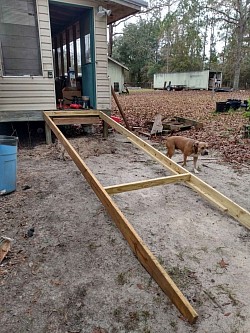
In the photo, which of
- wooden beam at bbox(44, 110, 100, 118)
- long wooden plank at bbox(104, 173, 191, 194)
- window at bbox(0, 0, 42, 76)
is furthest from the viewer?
wooden beam at bbox(44, 110, 100, 118)

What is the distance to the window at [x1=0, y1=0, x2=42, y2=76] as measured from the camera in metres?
5.24

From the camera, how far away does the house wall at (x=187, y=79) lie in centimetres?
3083

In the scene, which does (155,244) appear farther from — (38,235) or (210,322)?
(38,235)

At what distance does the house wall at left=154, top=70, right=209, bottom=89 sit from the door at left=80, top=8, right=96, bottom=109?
2632 centimetres

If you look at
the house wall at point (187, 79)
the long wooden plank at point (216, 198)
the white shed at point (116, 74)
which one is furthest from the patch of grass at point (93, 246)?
the house wall at point (187, 79)

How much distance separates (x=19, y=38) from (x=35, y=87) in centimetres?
99

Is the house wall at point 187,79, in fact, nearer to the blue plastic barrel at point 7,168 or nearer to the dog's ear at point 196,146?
the dog's ear at point 196,146

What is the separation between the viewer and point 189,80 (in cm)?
3272

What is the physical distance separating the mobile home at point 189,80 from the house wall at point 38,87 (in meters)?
25.7

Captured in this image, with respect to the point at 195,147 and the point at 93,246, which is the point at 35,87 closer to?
the point at 195,147

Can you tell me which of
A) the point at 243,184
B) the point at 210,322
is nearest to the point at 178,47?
the point at 243,184

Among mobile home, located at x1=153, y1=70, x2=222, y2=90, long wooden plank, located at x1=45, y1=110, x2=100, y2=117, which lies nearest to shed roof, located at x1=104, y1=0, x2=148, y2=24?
long wooden plank, located at x1=45, y1=110, x2=100, y2=117

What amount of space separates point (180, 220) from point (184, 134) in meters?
4.40

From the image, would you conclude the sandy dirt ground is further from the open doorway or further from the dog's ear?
the open doorway
